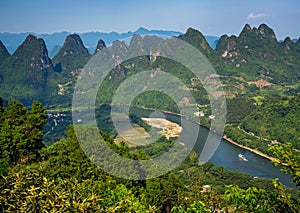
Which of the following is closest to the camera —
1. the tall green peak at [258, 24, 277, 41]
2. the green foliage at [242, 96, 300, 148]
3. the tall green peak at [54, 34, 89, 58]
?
the green foliage at [242, 96, 300, 148]

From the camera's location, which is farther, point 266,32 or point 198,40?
point 266,32

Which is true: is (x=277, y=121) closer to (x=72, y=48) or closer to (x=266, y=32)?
(x=266, y=32)

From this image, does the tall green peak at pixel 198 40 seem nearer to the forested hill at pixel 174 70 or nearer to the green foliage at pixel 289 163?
the forested hill at pixel 174 70

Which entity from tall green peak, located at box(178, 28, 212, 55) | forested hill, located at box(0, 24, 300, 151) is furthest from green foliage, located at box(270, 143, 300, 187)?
tall green peak, located at box(178, 28, 212, 55)

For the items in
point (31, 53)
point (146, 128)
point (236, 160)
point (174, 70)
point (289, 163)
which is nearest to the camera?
point (289, 163)

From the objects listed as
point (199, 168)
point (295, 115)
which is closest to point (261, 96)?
point (295, 115)

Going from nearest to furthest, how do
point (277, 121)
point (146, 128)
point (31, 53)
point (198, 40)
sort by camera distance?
point (277, 121)
point (146, 128)
point (198, 40)
point (31, 53)

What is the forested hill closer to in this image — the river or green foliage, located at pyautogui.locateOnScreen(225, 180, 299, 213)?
the river

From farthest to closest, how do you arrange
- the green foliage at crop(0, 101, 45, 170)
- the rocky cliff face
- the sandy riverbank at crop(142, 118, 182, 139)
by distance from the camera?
the rocky cliff face, the sandy riverbank at crop(142, 118, 182, 139), the green foliage at crop(0, 101, 45, 170)

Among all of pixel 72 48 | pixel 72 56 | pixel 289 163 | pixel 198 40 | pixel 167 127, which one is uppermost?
pixel 198 40

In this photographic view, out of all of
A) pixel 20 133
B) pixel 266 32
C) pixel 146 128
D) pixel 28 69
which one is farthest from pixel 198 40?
pixel 20 133

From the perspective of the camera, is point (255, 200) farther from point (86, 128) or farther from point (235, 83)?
point (235, 83)
